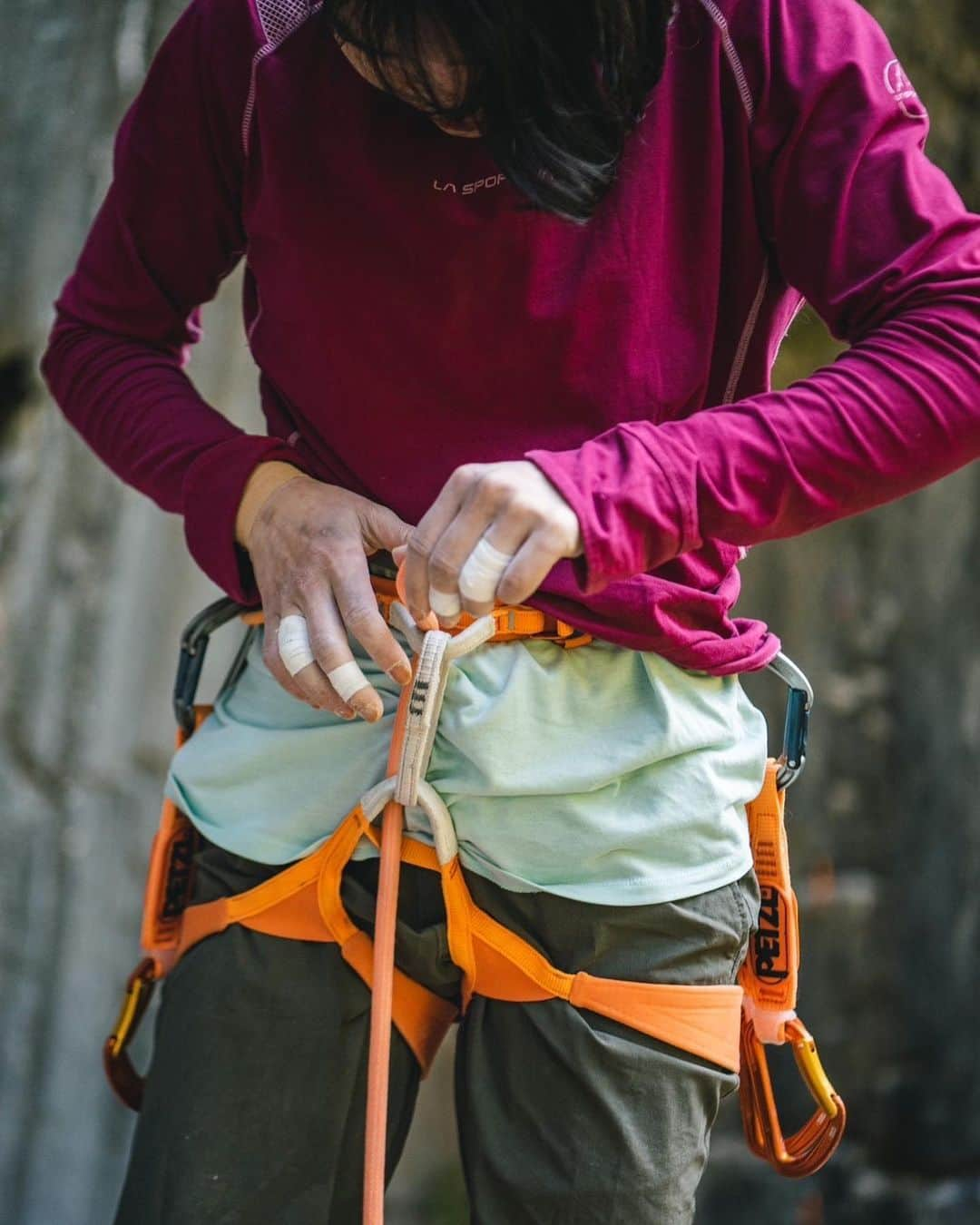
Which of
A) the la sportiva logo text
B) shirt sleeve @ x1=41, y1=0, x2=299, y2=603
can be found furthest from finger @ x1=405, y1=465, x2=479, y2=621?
the la sportiva logo text

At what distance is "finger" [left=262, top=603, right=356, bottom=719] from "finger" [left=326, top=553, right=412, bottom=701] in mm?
35

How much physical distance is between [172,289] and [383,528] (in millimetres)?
393

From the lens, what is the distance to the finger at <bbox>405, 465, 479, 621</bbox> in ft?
2.85

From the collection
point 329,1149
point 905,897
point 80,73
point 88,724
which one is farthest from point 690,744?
point 905,897

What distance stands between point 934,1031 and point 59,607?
1.76 meters

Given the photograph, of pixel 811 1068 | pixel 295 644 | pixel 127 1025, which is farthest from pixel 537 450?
pixel 127 1025

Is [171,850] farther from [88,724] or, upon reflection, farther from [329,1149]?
[88,724]

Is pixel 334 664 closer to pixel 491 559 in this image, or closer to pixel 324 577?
pixel 324 577

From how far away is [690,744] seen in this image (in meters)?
1.05

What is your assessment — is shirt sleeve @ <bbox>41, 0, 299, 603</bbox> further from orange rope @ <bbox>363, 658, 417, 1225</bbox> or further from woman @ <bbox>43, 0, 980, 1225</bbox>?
orange rope @ <bbox>363, 658, 417, 1225</bbox>

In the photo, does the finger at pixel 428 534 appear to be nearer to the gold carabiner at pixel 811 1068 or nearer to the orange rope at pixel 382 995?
the orange rope at pixel 382 995

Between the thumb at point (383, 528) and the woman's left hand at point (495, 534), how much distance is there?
0.51 feet

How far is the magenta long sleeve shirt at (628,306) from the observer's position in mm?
921

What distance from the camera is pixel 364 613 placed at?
99 centimetres
